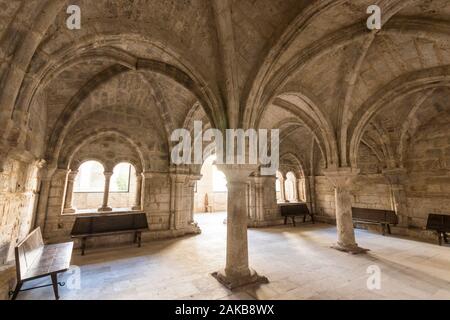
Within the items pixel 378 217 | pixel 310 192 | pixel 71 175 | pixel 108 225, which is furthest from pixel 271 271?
pixel 310 192

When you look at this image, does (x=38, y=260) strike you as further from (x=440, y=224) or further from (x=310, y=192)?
(x=310, y=192)

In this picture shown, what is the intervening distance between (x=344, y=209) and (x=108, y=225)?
6283 millimetres

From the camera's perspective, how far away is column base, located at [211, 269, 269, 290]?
321cm

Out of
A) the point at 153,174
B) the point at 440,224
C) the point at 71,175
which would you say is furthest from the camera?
the point at 153,174

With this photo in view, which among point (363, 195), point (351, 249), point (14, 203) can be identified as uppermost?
point (363, 195)

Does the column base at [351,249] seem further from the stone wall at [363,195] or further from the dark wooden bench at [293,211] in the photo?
the stone wall at [363,195]

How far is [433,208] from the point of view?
21.6 ft

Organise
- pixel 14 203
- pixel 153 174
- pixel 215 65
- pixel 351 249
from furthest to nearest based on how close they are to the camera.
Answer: pixel 153 174 → pixel 351 249 → pixel 215 65 → pixel 14 203

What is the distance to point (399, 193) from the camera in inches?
288

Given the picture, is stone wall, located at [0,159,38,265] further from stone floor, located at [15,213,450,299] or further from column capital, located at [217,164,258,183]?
column capital, located at [217,164,258,183]

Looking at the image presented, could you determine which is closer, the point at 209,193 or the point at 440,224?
→ the point at 440,224

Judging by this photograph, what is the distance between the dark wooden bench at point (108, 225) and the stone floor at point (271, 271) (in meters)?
0.44
